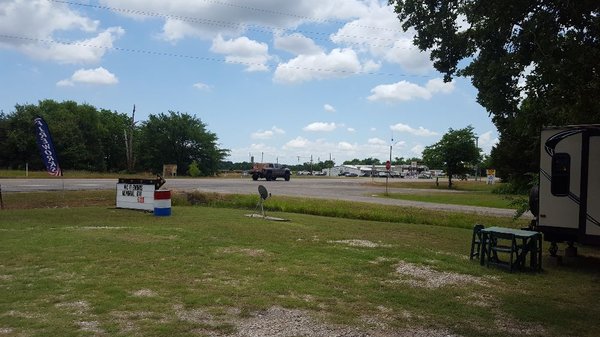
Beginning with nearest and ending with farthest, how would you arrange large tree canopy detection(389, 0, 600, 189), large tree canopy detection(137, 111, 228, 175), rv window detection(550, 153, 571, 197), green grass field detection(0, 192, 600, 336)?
1. green grass field detection(0, 192, 600, 336)
2. large tree canopy detection(389, 0, 600, 189)
3. rv window detection(550, 153, 571, 197)
4. large tree canopy detection(137, 111, 228, 175)

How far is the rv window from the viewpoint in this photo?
880cm

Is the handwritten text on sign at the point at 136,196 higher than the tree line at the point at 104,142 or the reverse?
the reverse

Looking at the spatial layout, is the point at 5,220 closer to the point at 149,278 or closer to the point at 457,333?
the point at 149,278

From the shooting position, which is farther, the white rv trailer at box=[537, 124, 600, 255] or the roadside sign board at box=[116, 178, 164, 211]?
the roadside sign board at box=[116, 178, 164, 211]

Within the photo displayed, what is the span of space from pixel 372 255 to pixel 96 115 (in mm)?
76825

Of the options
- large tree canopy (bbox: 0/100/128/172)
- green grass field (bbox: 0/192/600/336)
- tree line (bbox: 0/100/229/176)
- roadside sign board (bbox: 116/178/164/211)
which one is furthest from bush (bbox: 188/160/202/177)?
green grass field (bbox: 0/192/600/336)

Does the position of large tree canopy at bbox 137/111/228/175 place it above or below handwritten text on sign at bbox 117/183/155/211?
above

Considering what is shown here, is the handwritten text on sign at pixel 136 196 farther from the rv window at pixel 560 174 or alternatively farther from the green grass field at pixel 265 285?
the rv window at pixel 560 174

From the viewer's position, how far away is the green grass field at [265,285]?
5.50 metres

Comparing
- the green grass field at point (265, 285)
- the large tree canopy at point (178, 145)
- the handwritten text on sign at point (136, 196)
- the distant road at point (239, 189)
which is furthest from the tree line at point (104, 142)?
the green grass field at point (265, 285)

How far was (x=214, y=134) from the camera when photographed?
77.4m

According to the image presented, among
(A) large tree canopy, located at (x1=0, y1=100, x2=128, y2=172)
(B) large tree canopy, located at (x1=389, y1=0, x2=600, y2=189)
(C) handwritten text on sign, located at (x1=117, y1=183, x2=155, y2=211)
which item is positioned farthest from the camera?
(A) large tree canopy, located at (x1=0, y1=100, x2=128, y2=172)

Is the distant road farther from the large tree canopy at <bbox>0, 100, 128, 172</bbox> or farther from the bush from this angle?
the large tree canopy at <bbox>0, 100, 128, 172</bbox>

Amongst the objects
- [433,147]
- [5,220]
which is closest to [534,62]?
[5,220]
